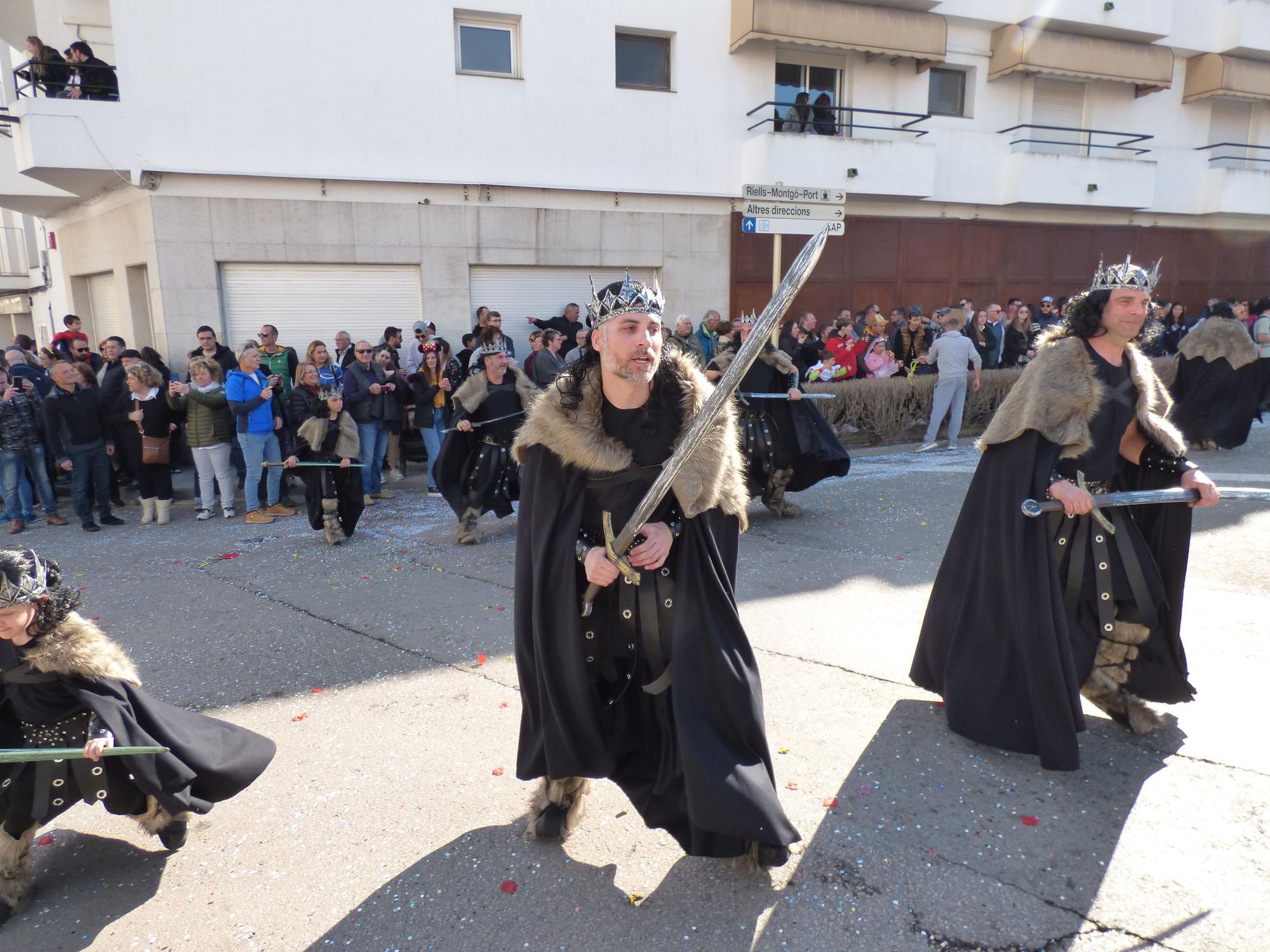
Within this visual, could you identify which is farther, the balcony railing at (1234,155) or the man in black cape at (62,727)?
the balcony railing at (1234,155)

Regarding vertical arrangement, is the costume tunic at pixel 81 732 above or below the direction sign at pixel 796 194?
below

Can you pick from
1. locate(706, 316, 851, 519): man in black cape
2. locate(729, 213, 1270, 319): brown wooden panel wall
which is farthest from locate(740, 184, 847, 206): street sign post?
locate(729, 213, 1270, 319): brown wooden panel wall

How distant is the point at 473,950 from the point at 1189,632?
4535 mm

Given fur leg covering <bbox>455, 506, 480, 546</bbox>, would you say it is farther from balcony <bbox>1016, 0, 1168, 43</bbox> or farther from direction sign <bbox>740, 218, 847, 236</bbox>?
balcony <bbox>1016, 0, 1168, 43</bbox>

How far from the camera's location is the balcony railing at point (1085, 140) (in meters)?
16.7

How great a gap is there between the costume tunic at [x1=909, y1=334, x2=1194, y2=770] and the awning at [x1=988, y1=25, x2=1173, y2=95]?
15.1m

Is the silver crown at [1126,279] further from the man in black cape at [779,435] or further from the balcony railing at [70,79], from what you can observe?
the balcony railing at [70,79]

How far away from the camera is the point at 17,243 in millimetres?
23203

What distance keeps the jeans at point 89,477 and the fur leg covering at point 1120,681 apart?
29.0 feet

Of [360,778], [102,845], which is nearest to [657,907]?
[360,778]

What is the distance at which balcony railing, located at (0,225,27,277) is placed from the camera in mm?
23031

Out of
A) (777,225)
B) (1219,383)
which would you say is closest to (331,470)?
(777,225)

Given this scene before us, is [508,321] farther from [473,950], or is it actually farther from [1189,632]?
[473,950]

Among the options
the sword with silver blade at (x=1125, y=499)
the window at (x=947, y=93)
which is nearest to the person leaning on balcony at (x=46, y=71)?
the sword with silver blade at (x=1125, y=499)
